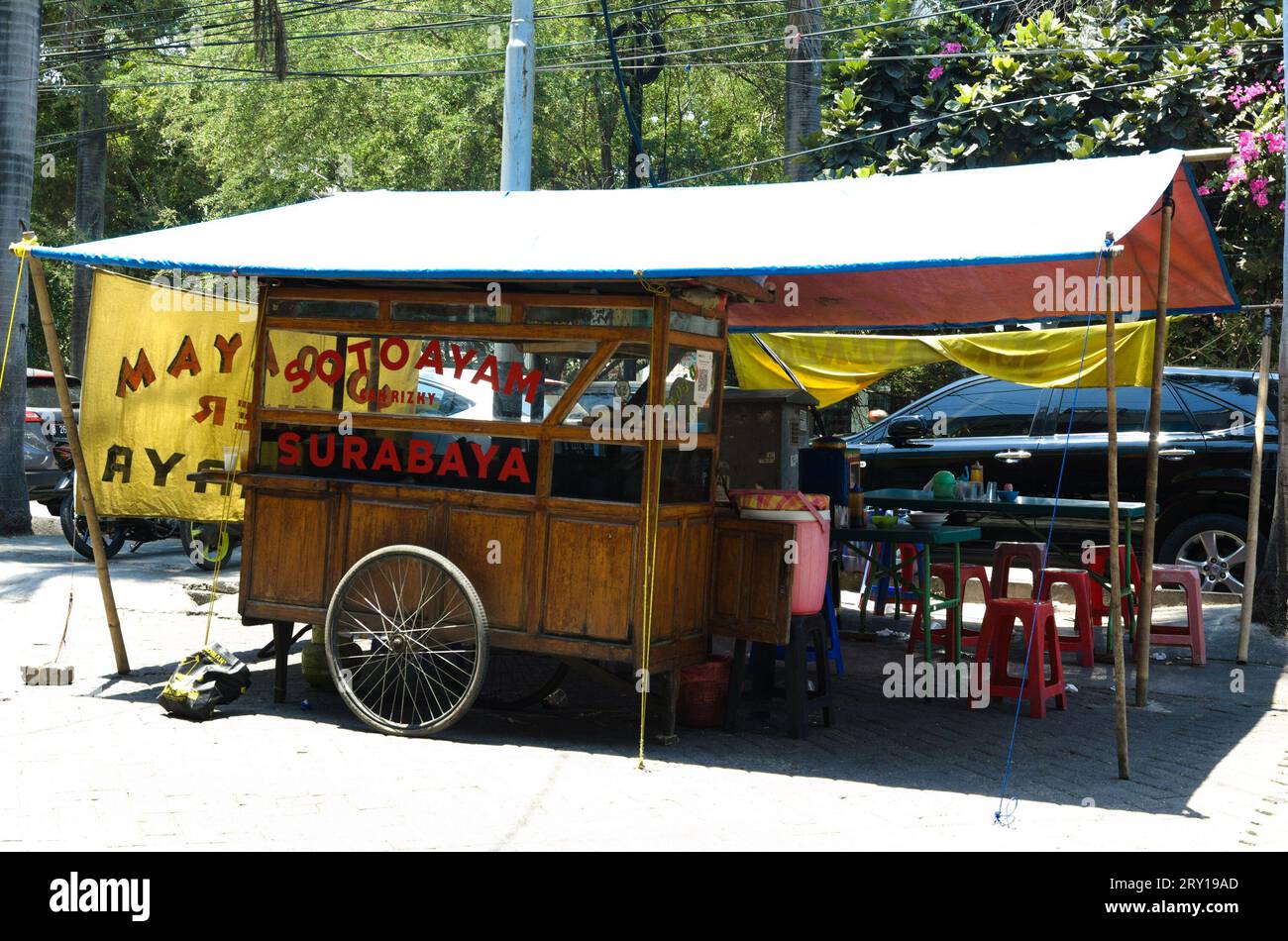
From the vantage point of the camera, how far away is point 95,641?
884 cm

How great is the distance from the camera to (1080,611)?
876 centimetres

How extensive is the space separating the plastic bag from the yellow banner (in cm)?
139

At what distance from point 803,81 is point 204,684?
474 inches

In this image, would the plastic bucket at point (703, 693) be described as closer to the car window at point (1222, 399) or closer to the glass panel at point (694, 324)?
the glass panel at point (694, 324)

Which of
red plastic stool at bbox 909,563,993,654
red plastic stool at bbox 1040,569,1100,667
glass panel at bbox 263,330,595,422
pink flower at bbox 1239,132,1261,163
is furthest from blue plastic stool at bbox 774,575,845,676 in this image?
pink flower at bbox 1239,132,1261,163

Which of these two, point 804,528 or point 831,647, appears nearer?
point 804,528

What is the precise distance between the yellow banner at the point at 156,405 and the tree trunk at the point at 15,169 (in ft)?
22.3

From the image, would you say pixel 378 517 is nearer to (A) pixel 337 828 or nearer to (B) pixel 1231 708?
(A) pixel 337 828

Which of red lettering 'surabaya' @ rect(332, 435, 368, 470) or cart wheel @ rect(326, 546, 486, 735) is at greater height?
red lettering 'surabaya' @ rect(332, 435, 368, 470)

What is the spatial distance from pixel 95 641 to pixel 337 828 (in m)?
4.81

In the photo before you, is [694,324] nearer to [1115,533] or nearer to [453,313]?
[453,313]

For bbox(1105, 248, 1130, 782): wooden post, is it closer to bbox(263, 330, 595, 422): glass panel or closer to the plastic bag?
bbox(263, 330, 595, 422): glass panel

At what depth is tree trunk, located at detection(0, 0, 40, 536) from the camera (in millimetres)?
14227

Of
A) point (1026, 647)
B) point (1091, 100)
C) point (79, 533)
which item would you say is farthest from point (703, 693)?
point (1091, 100)
